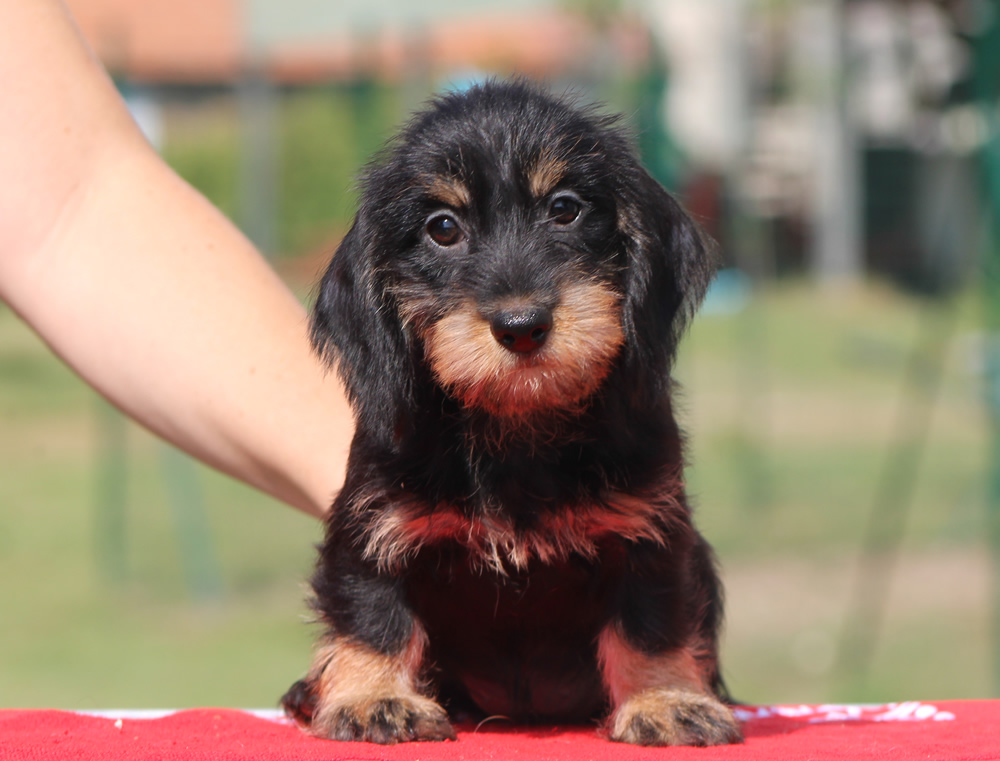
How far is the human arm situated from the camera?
10.8 feet

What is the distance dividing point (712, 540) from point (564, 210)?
33.1 feet

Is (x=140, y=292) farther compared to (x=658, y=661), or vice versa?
(x=140, y=292)

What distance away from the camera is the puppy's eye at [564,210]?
298 cm

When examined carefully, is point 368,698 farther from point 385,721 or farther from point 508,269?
point 508,269

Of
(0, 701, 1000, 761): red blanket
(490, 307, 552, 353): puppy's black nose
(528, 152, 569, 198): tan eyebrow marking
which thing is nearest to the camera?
(0, 701, 1000, 761): red blanket

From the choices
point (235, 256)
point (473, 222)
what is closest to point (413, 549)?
point (473, 222)

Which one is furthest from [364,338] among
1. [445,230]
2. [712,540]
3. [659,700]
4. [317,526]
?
[712,540]

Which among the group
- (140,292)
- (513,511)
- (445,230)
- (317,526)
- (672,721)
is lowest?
(317,526)

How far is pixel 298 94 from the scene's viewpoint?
1365 cm

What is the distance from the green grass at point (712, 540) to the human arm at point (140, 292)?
187cm

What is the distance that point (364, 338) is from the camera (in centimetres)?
310

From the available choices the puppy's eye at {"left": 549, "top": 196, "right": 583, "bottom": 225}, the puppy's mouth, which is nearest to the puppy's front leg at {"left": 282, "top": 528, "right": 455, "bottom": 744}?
the puppy's mouth

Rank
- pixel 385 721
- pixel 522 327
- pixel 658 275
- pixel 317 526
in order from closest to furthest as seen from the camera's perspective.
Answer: pixel 522 327 → pixel 385 721 → pixel 658 275 → pixel 317 526

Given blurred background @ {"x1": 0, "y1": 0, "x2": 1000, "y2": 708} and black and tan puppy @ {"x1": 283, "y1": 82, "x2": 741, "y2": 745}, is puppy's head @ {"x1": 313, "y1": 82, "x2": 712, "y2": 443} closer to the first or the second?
black and tan puppy @ {"x1": 283, "y1": 82, "x2": 741, "y2": 745}
